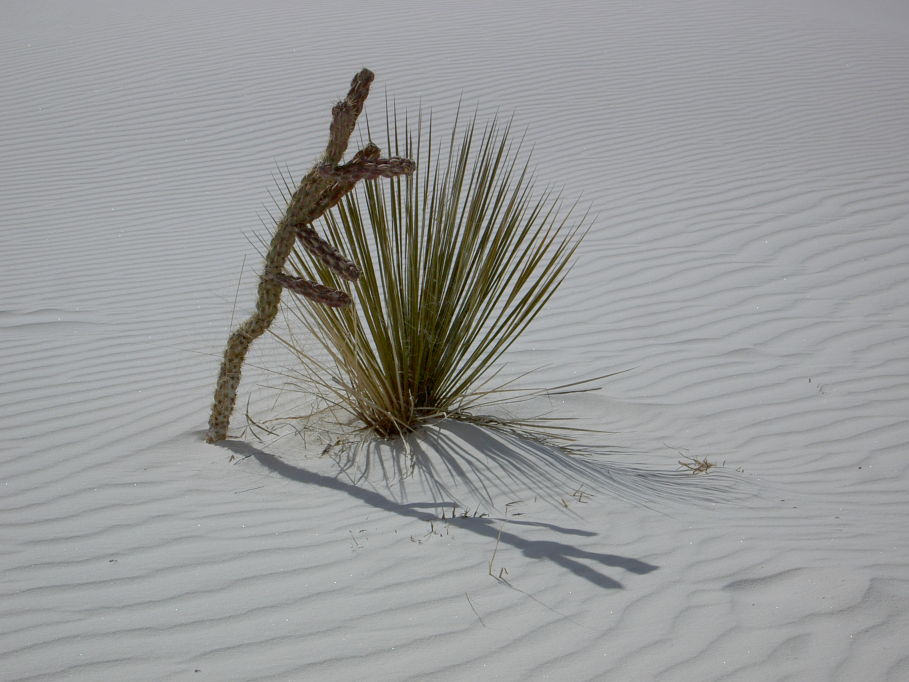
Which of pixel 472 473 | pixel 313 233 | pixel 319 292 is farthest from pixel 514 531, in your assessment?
pixel 313 233

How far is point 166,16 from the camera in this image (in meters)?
13.5

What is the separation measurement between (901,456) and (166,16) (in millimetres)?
13391

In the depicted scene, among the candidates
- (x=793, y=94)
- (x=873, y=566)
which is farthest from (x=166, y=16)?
(x=873, y=566)

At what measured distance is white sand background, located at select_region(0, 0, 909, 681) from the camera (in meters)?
2.04

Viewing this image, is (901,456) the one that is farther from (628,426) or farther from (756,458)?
(628,426)

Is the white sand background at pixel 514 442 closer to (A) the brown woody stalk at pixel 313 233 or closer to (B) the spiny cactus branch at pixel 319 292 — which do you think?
(A) the brown woody stalk at pixel 313 233

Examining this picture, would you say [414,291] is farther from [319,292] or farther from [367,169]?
[367,169]

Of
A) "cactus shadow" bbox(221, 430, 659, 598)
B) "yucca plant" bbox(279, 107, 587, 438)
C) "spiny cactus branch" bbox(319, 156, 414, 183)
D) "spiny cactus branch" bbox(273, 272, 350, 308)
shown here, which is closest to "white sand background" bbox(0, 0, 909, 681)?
"cactus shadow" bbox(221, 430, 659, 598)

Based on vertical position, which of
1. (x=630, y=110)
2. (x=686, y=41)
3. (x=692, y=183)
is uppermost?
(x=686, y=41)

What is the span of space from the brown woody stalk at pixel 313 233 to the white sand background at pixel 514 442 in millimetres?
329

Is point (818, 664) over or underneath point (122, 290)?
underneath

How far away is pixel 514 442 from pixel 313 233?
1.15m

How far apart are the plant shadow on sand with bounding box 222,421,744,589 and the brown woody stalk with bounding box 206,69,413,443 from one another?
0.94 ft

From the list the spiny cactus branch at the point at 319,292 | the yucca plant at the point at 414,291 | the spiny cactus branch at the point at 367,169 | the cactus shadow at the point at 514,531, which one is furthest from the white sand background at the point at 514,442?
the spiny cactus branch at the point at 367,169
